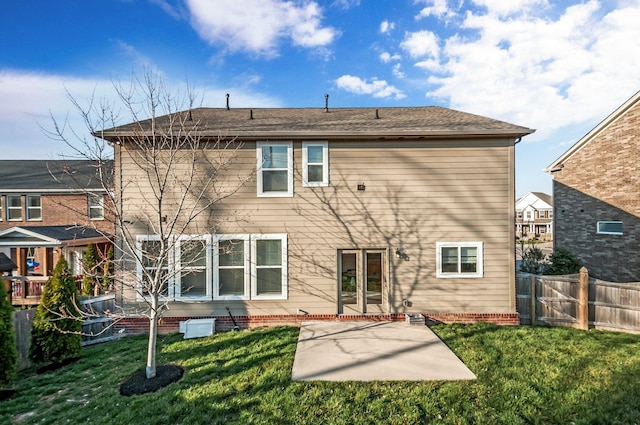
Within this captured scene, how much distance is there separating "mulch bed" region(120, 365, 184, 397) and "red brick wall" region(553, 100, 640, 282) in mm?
14842

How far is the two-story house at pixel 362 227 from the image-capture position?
735 cm

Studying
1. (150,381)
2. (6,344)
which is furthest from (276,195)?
(6,344)

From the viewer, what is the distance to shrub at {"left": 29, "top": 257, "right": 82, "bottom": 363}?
18.6 feet

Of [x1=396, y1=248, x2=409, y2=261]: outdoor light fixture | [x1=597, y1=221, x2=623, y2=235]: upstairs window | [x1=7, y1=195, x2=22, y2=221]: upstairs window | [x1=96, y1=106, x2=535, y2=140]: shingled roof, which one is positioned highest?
[x1=96, y1=106, x2=535, y2=140]: shingled roof

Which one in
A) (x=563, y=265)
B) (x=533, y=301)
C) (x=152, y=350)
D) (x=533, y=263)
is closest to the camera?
(x=152, y=350)

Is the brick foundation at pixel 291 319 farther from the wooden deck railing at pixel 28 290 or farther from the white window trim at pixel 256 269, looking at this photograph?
the wooden deck railing at pixel 28 290

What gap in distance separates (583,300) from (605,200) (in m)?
6.91

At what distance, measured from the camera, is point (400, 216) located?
24.4ft

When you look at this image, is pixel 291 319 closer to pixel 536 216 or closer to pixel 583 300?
pixel 583 300

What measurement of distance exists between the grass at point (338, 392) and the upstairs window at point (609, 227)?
6958mm

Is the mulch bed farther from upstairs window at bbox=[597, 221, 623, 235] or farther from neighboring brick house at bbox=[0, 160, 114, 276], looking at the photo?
upstairs window at bbox=[597, 221, 623, 235]

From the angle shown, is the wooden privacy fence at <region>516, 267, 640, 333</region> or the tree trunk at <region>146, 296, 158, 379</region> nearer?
the tree trunk at <region>146, 296, 158, 379</region>

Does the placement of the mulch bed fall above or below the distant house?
below

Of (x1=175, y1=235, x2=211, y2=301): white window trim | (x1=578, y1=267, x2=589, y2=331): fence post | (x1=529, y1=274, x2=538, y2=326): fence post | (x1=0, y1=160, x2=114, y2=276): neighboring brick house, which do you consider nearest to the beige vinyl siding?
(x1=175, y1=235, x2=211, y2=301): white window trim
